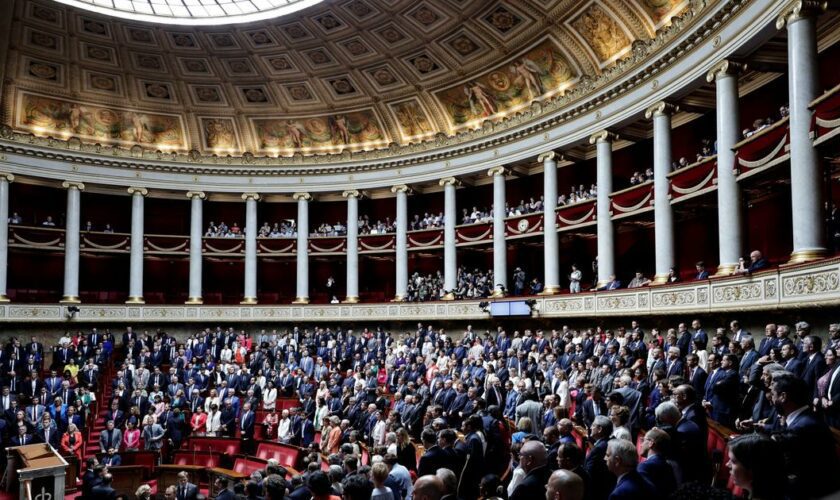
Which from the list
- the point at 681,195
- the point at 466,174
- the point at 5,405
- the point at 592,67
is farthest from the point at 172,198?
the point at 681,195

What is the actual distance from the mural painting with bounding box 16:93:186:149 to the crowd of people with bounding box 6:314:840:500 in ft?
38.4

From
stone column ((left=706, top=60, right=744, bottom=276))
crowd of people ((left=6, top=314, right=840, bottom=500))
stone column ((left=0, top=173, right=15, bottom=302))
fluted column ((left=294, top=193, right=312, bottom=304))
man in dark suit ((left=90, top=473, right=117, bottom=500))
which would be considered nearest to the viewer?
crowd of people ((left=6, top=314, right=840, bottom=500))

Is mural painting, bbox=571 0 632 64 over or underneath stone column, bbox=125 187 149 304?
over

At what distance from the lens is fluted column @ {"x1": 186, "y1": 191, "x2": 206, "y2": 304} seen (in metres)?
33.8

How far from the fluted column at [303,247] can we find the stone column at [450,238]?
7.53 meters

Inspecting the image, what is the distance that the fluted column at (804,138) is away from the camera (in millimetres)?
14227

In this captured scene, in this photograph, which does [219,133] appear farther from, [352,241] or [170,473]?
[170,473]

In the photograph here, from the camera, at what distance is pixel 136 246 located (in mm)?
33312

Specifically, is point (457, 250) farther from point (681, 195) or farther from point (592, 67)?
point (681, 195)

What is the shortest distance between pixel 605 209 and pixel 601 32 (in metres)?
6.31

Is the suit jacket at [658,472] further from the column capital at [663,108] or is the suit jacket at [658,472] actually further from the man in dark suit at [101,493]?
the column capital at [663,108]

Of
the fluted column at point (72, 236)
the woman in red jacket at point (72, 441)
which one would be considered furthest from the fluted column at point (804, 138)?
the fluted column at point (72, 236)

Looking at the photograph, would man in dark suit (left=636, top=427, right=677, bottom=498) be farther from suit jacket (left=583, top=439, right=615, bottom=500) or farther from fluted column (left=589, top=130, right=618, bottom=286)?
fluted column (left=589, top=130, right=618, bottom=286)

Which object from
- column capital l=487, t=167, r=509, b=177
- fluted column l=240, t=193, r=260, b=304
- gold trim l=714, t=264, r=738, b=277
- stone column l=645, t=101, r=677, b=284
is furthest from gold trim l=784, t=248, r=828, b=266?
fluted column l=240, t=193, r=260, b=304
